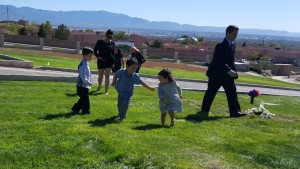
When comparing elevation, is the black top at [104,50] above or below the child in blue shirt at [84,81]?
above

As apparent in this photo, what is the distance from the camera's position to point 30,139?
22.2 feet

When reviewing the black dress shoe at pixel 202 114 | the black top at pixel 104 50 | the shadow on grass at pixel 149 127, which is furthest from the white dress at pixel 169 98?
the black top at pixel 104 50

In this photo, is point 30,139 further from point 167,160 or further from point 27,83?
point 27,83

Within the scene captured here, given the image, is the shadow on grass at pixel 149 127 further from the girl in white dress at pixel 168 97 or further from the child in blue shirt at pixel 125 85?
the child in blue shirt at pixel 125 85

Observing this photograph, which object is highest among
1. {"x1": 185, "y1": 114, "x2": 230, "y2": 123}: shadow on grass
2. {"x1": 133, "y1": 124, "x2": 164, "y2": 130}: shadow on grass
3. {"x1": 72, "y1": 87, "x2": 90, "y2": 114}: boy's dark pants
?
{"x1": 72, "y1": 87, "x2": 90, "y2": 114}: boy's dark pants

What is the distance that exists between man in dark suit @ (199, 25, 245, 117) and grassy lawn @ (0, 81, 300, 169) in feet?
1.29

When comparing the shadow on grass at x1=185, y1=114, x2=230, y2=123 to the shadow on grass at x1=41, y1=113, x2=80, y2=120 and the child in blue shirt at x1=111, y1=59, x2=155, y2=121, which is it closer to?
the child in blue shirt at x1=111, y1=59, x2=155, y2=121

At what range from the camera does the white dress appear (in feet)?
27.5

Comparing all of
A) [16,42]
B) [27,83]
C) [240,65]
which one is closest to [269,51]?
A: [240,65]

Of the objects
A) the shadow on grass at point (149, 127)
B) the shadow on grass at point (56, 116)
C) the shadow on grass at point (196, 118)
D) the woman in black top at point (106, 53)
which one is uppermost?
the woman in black top at point (106, 53)

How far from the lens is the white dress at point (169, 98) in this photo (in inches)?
329

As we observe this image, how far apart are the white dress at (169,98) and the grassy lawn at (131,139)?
1.20 feet

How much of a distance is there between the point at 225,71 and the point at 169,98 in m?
2.23

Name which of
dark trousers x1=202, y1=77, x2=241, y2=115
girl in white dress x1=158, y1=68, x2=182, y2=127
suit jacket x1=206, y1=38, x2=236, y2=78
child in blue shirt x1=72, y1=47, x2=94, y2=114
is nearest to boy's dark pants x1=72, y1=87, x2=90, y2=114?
child in blue shirt x1=72, y1=47, x2=94, y2=114
